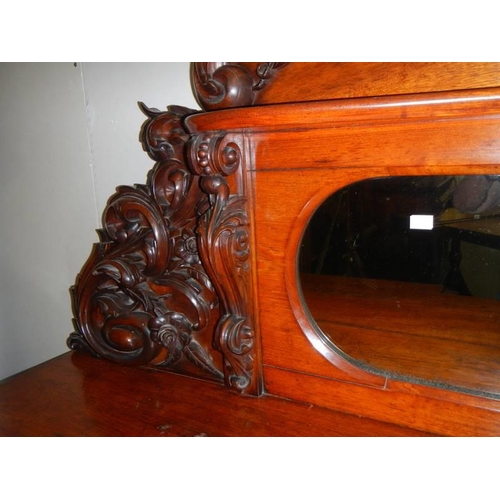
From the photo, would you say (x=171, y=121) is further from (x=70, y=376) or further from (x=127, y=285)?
(x=70, y=376)

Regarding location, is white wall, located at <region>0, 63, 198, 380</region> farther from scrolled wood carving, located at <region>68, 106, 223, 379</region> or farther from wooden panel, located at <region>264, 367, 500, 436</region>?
wooden panel, located at <region>264, 367, 500, 436</region>

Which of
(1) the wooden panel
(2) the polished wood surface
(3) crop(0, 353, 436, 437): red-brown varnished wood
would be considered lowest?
(3) crop(0, 353, 436, 437): red-brown varnished wood

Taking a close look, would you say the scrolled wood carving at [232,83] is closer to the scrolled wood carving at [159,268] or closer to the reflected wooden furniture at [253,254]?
the reflected wooden furniture at [253,254]

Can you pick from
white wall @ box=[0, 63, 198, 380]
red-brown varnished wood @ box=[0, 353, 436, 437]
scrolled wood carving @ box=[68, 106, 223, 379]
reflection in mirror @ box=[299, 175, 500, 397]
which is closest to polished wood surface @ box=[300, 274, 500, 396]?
reflection in mirror @ box=[299, 175, 500, 397]

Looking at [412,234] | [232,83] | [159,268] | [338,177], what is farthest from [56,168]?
[412,234]

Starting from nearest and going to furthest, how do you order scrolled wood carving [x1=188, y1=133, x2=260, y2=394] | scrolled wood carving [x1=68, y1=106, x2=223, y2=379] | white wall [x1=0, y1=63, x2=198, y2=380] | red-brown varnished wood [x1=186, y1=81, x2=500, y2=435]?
red-brown varnished wood [x1=186, y1=81, x2=500, y2=435] → scrolled wood carving [x1=188, y1=133, x2=260, y2=394] → scrolled wood carving [x1=68, y1=106, x2=223, y2=379] → white wall [x1=0, y1=63, x2=198, y2=380]

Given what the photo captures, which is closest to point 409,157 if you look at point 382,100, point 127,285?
point 382,100

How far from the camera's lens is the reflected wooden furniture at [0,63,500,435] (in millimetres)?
585

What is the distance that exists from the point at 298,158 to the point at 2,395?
2.39 feet

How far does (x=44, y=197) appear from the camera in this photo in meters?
1.19

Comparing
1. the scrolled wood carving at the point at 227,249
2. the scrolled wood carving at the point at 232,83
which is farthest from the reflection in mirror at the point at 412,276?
the scrolled wood carving at the point at 232,83

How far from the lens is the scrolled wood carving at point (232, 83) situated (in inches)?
26.7

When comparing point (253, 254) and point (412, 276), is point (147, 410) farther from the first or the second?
point (412, 276)

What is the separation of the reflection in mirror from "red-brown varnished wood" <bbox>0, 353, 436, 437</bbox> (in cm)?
12
